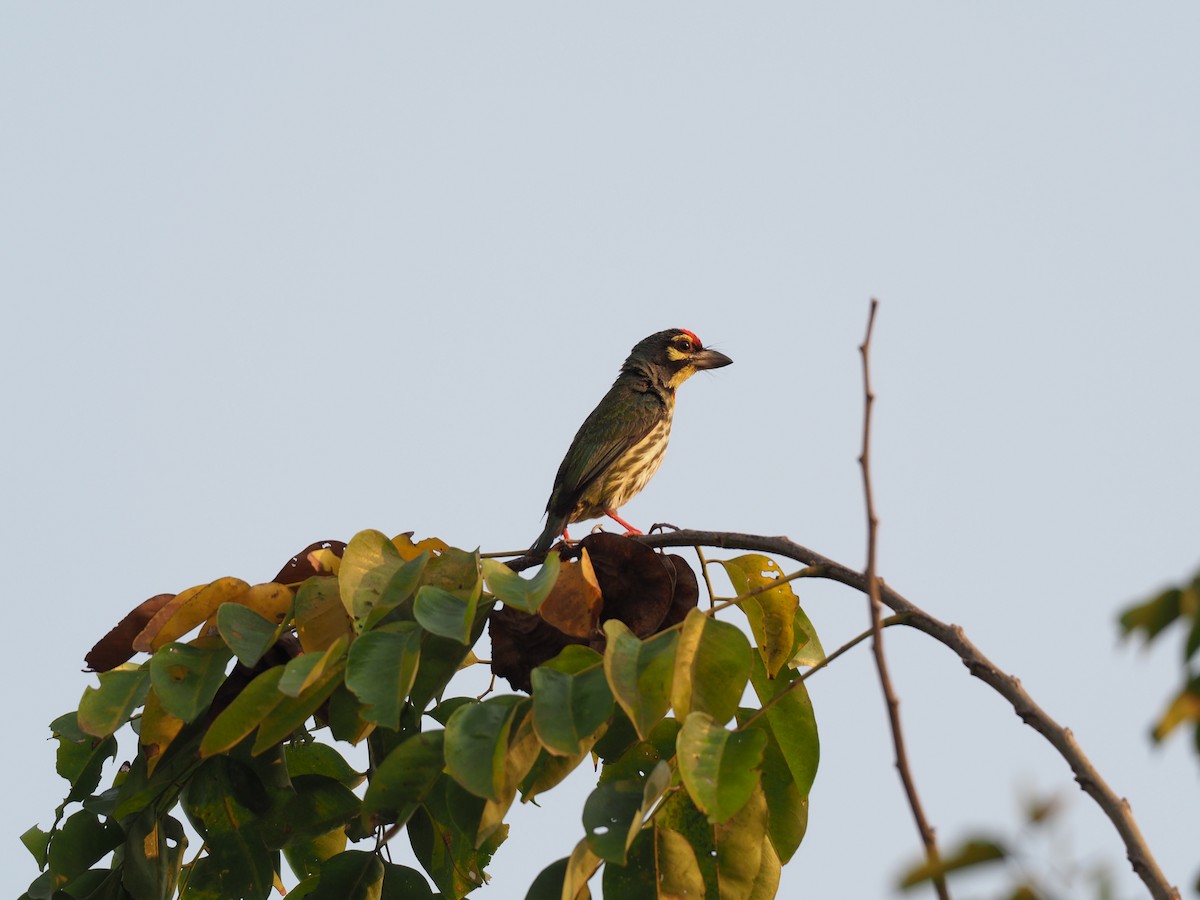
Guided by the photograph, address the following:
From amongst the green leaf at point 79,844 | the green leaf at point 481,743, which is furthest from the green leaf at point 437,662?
the green leaf at point 79,844

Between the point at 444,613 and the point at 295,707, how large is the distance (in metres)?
0.35

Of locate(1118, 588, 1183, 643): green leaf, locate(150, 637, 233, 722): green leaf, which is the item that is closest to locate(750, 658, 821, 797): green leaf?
locate(150, 637, 233, 722): green leaf

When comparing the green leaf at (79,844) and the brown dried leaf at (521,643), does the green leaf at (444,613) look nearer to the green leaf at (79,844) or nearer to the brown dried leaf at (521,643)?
the brown dried leaf at (521,643)

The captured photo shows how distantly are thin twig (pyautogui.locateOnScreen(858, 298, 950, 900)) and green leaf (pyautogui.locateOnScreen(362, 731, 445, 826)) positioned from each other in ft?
2.99

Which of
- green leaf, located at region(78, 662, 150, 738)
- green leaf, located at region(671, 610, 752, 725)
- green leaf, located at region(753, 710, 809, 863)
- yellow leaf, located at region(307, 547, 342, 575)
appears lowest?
green leaf, located at region(753, 710, 809, 863)

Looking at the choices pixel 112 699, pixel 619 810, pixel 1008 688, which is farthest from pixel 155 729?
pixel 1008 688

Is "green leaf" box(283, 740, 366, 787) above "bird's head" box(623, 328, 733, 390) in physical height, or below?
below

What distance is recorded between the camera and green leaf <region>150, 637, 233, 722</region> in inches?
106

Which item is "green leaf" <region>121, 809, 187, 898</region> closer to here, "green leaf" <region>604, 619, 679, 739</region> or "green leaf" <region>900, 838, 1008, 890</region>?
"green leaf" <region>604, 619, 679, 739</region>

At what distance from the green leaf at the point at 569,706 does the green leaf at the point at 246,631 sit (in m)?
0.65

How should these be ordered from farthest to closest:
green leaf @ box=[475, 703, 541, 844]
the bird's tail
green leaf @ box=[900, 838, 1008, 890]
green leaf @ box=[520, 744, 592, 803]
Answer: the bird's tail, green leaf @ box=[520, 744, 592, 803], green leaf @ box=[475, 703, 541, 844], green leaf @ box=[900, 838, 1008, 890]

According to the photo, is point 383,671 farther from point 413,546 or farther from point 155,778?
point 155,778

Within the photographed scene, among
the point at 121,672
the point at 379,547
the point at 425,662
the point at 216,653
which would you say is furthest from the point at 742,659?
the point at 121,672

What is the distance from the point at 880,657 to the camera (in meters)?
1.70
